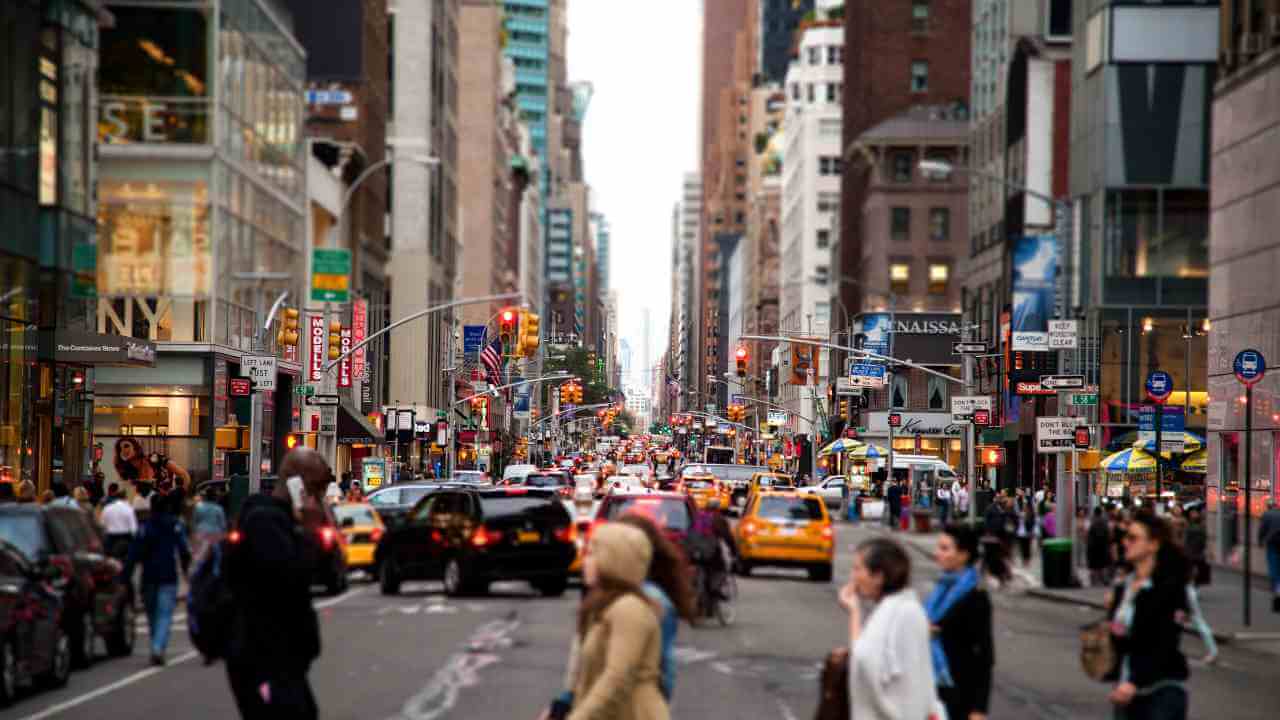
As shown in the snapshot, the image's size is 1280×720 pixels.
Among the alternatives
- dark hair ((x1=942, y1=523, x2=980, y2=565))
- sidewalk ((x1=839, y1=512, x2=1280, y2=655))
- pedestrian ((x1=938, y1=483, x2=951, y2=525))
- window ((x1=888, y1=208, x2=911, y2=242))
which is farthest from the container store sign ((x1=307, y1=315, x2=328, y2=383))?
window ((x1=888, y1=208, x2=911, y2=242))

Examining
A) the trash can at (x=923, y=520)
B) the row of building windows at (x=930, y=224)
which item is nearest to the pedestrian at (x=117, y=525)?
the trash can at (x=923, y=520)

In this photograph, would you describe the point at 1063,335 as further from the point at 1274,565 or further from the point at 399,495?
the point at 399,495

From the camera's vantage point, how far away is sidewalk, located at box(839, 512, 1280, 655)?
83.2 ft

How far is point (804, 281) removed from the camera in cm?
15250

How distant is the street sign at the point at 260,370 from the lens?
4312cm

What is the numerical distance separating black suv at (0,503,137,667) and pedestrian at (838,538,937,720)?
457 inches

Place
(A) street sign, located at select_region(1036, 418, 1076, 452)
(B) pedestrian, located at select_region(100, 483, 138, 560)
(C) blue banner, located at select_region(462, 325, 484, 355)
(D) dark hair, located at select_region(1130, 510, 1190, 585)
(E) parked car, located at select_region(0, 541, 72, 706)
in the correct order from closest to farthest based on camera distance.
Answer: (D) dark hair, located at select_region(1130, 510, 1190, 585) → (E) parked car, located at select_region(0, 541, 72, 706) → (B) pedestrian, located at select_region(100, 483, 138, 560) → (A) street sign, located at select_region(1036, 418, 1076, 452) → (C) blue banner, located at select_region(462, 325, 484, 355)

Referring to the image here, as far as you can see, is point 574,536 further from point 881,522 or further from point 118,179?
point 881,522

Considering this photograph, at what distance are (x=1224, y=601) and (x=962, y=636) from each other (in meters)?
21.9

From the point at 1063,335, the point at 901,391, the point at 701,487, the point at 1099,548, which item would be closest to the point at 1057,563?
the point at 1099,548

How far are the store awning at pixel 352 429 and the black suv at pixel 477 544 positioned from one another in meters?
46.6

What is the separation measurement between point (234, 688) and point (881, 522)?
53163 mm

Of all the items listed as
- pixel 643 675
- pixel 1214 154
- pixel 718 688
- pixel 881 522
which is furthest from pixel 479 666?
pixel 881 522

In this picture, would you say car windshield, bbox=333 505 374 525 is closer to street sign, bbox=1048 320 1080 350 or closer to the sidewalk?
the sidewalk
